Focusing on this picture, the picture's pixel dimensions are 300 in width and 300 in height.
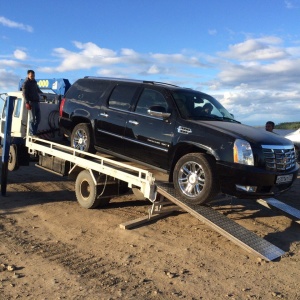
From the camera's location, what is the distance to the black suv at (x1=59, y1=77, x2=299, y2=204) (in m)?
5.55

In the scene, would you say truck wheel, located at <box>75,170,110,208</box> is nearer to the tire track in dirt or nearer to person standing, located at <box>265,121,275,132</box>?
the tire track in dirt

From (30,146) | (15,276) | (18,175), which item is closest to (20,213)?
(30,146)

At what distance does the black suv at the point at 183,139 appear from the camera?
5547 millimetres

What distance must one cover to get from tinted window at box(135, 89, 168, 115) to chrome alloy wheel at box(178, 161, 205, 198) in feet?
4.13

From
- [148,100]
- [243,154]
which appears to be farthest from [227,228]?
[148,100]

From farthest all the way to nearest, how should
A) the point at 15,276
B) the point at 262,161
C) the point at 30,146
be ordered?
the point at 30,146, the point at 262,161, the point at 15,276

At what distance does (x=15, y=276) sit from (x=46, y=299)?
739 millimetres

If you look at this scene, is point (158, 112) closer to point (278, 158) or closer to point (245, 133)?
point (245, 133)

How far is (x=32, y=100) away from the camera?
919 cm

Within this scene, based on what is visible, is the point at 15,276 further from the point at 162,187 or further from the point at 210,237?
the point at 210,237

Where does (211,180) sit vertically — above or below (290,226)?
above

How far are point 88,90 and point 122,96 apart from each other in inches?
42.7

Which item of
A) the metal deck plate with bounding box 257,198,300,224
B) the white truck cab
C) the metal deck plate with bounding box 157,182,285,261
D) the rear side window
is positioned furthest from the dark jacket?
the metal deck plate with bounding box 257,198,300,224

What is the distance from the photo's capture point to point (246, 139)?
554 cm
